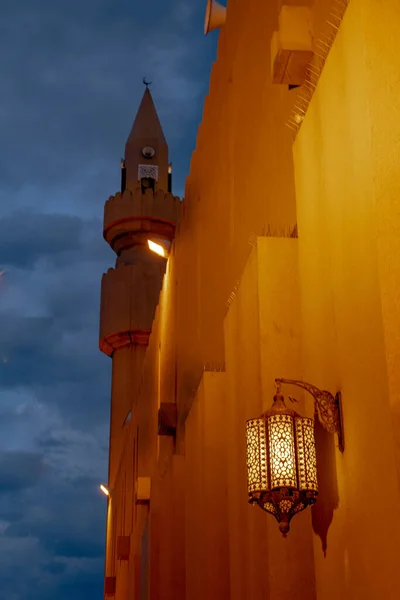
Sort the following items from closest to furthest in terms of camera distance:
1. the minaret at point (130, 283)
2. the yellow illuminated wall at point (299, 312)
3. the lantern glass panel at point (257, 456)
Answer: the yellow illuminated wall at point (299, 312) < the lantern glass panel at point (257, 456) < the minaret at point (130, 283)

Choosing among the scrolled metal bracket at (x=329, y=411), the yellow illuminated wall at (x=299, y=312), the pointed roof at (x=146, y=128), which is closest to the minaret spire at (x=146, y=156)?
the pointed roof at (x=146, y=128)

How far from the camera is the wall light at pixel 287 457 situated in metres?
4.36

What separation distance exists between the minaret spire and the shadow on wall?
18.8m

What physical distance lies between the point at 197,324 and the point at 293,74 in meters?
4.83

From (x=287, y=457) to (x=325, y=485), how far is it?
25 centimetres

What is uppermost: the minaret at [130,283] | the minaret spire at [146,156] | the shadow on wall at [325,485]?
the minaret spire at [146,156]

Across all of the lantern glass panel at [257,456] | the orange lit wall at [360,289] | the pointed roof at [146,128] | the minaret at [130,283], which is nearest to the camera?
the orange lit wall at [360,289]

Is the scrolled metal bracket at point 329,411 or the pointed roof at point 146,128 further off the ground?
the pointed roof at point 146,128

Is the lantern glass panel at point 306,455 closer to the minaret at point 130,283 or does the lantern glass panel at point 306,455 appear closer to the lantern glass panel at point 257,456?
the lantern glass panel at point 257,456

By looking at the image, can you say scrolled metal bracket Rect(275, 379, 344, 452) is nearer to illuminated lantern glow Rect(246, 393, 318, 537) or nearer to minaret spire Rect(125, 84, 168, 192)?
illuminated lantern glow Rect(246, 393, 318, 537)

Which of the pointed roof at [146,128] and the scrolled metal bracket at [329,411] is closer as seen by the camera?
the scrolled metal bracket at [329,411]

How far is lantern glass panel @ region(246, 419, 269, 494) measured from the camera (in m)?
4.45

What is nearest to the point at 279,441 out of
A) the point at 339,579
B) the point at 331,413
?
the point at 331,413

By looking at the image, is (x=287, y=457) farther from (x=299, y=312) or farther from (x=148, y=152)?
(x=148, y=152)
